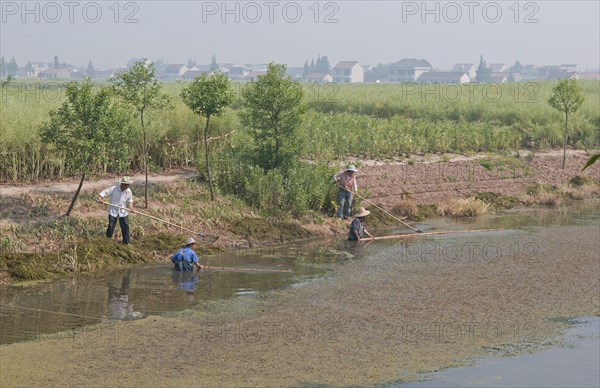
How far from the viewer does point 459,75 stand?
17525 centimetres

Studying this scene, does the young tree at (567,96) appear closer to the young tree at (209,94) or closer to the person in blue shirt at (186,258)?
the young tree at (209,94)

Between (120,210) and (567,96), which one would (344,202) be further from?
(567,96)

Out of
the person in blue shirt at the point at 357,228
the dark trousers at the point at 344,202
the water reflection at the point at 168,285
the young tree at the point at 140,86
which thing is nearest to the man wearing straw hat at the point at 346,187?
the dark trousers at the point at 344,202

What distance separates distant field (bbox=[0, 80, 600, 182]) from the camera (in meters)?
24.9

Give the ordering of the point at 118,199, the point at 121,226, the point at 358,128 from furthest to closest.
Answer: the point at 358,128 < the point at 121,226 < the point at 118,199

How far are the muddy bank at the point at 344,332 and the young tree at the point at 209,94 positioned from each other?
6.12 meters

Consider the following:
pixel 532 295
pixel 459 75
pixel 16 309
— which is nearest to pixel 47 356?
pixel 16 309

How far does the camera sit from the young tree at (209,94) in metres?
25.3

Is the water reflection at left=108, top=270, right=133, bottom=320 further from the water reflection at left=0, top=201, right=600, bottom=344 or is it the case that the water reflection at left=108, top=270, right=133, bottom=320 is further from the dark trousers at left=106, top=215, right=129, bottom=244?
the dark trousers at left=106, top=215, right=129, bottom=244

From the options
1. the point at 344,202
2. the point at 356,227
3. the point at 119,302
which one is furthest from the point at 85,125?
the point at 344,202

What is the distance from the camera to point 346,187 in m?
27.3

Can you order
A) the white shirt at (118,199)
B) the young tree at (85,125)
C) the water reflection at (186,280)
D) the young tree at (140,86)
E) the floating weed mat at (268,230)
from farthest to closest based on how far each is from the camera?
the floating weed mat at (268,230), the young tree at (140,86), the young tree at (85,125), the white shirt at (118,199), the water reflection at (186,280)

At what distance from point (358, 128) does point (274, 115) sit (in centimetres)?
985

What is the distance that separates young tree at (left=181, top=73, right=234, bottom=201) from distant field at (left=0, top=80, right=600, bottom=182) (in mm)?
1328
